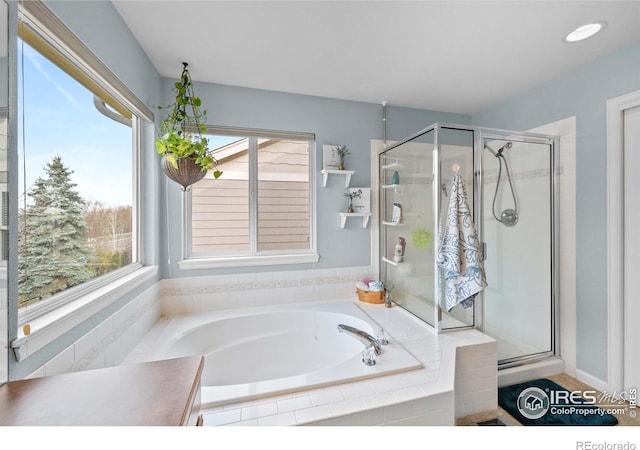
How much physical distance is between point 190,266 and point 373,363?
157 centimetres

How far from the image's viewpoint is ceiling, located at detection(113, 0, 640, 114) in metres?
1.41

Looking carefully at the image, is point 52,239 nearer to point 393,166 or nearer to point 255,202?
point 255,202

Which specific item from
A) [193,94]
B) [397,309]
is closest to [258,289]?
[397,309]

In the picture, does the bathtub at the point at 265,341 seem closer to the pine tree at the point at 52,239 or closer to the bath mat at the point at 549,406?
the pine tree at the point at 52,239

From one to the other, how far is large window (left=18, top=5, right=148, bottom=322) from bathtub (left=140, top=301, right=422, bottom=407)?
0.62 metres

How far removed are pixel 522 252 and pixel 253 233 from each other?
2.23 m

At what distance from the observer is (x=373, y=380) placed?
137 cm

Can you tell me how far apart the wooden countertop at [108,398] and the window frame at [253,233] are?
4.78 feet

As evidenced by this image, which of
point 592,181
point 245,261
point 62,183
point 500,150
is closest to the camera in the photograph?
point 62,183

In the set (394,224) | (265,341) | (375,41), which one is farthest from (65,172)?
(394,224)

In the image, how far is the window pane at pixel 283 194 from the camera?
7.88 ft

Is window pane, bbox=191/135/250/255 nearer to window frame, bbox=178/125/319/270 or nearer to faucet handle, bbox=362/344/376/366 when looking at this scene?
window frame, bbox=178/125/319/270

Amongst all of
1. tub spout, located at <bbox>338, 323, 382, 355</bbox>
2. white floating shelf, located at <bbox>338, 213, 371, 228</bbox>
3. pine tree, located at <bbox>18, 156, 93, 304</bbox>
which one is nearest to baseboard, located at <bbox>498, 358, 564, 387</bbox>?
tub spout, located at <bbox>338, 323, 382, 355</bbox>

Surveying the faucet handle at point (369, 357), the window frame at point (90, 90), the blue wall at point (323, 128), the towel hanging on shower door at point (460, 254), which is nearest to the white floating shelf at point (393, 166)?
the blue wall at point (323, 128)
